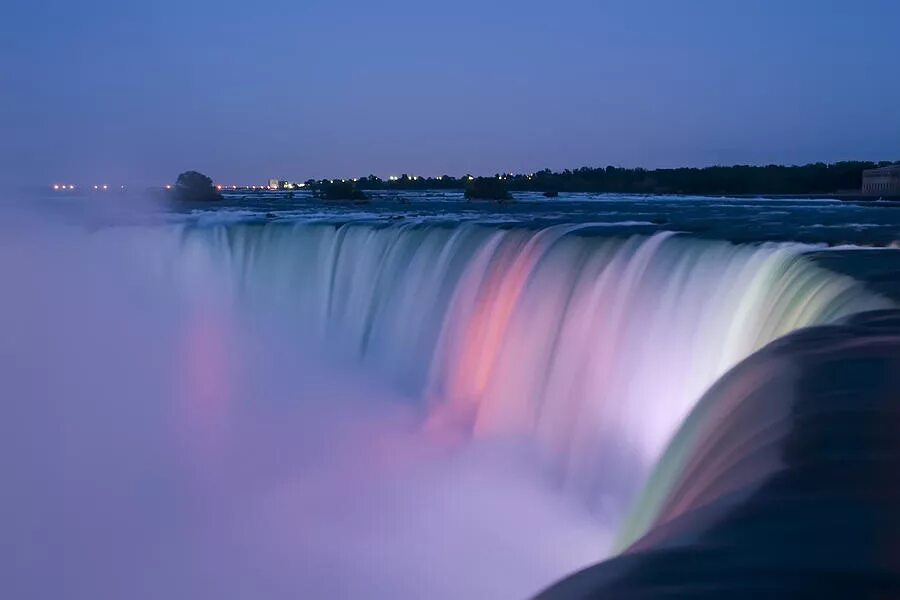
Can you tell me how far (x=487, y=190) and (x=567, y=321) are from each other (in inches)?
1617

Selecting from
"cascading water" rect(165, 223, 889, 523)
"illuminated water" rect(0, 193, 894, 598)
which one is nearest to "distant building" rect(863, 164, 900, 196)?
"illuminated water" rect(0, 193, 894, 598)

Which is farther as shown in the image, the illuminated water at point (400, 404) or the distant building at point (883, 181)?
the distant building at point (883, 181)

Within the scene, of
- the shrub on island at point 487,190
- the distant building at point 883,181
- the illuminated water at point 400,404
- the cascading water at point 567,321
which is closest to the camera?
the illuminated water at point 400,404

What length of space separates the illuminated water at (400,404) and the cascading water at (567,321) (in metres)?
0.04

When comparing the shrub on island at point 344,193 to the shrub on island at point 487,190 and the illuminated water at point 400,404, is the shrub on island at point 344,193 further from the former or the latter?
the illuminated water at point 400,404

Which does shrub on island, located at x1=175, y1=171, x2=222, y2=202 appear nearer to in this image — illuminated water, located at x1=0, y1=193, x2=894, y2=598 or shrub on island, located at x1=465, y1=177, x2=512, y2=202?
shrub on island, located at x1=465, y1=177, x2=512, y2=202

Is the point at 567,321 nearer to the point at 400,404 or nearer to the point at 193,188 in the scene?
the point at 400,404

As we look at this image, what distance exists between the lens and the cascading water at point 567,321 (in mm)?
8453

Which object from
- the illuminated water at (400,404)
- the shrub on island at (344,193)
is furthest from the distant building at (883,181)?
the shrub on island at (344,193)

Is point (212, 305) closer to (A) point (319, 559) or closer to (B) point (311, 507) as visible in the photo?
(B) point (311, 507)

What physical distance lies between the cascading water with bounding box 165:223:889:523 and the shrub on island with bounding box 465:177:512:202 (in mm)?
32616

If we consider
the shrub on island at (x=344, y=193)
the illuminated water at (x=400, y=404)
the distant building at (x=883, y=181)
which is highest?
the distant building at (x=883, y=181)

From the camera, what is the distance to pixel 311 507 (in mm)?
9812

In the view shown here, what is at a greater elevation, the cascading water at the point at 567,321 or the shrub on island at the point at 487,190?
the shrub on island at the point at 487,190
